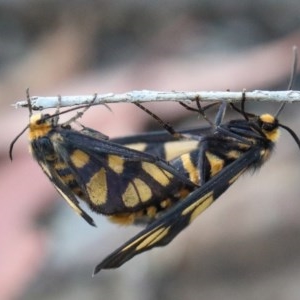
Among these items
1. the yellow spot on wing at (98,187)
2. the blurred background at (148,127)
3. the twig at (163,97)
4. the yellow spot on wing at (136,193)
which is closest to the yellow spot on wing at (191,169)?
the yellow spot on wing at (136,193)

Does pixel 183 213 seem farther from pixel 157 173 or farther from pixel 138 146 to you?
pixel 138 146

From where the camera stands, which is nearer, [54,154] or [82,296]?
[54,154]

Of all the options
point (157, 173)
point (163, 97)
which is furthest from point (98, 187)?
point (163, 97)

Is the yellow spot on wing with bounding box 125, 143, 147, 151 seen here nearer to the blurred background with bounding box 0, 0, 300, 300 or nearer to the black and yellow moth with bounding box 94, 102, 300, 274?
the black and yellow moth with bounding box 94, 102, 300, 274

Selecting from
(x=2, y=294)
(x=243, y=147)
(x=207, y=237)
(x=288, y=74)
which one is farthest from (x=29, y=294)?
(x=243, y=147)

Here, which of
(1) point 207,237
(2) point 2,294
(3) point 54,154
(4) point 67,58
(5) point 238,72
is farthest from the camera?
(4) point 67,58

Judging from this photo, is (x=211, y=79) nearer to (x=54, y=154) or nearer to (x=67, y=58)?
(x=67, y=58)
